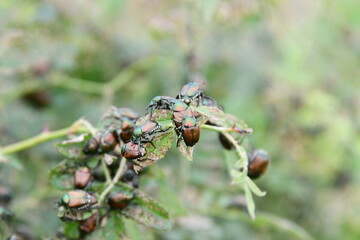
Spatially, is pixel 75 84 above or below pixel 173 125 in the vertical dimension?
above

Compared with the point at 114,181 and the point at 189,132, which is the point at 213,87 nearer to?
the point at 114,181

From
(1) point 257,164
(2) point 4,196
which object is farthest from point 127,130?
(2) point 4,196

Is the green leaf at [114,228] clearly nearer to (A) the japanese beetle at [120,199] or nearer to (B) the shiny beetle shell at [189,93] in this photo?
(A) the japanese beetle at [120,199]

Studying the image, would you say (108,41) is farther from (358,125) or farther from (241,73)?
(358,125)

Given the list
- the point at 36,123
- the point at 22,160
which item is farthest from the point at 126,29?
→ the point at 22,160

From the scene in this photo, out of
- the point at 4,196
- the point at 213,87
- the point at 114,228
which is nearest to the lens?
the point at 114,228

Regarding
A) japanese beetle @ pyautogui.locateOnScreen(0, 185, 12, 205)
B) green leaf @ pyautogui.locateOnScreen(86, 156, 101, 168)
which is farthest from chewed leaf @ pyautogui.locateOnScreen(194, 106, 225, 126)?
japanese beetle @ pyautogui.locateOnScreen(0, 185, 12, 205)

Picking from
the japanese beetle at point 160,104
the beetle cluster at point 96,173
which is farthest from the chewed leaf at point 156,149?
the beetle cluster at point 96,173
